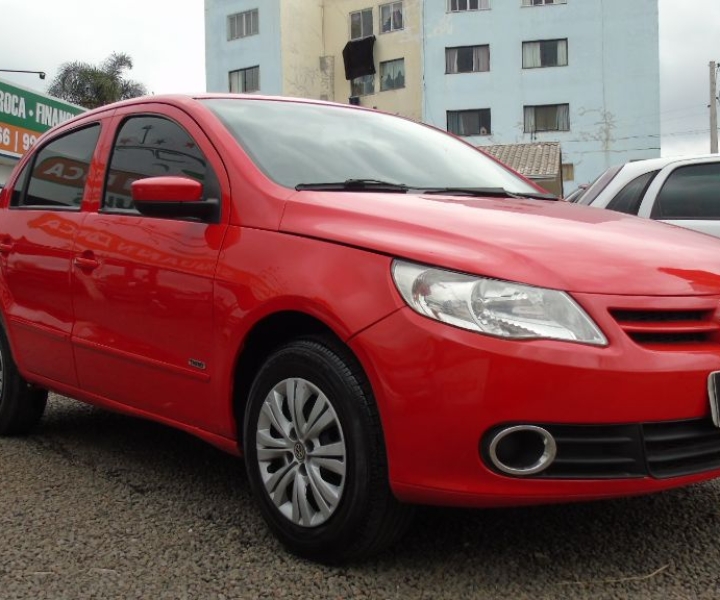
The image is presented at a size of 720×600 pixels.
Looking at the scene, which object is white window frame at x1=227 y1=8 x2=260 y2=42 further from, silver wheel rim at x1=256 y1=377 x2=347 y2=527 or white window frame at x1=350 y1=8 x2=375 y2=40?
silver wheel rim at x1=256 y1=377 x2=347 y2=527

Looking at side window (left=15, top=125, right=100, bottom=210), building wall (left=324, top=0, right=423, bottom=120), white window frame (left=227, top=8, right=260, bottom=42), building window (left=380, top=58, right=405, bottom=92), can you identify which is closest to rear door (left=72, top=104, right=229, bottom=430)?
side window (left=15, top=125, right=100, bottom=210)

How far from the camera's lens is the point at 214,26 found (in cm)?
3944

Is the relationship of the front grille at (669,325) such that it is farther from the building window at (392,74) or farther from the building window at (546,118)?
the building window at (392,74)

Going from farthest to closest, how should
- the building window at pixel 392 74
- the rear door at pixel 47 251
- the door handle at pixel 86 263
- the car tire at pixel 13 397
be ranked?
the building window at pixel 392 74
the car tire at pixel 13 397
the rear door at pixel 47 251
the door handle at pixel 86 263

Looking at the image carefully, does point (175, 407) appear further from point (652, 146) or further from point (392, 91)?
point (392, 91)

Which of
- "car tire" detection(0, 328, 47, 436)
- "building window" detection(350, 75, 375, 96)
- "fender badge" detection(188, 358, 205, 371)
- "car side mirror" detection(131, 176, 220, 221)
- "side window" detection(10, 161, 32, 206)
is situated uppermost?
"building window" detection(350, 75, 375, 96)

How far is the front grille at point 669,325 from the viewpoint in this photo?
2.22m

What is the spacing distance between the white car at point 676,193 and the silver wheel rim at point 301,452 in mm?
4196

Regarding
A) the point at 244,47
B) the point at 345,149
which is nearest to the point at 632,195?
the point at 345,149

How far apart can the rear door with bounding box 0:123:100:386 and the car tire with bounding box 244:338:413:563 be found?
4.57ft

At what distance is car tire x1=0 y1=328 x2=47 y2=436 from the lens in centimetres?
420

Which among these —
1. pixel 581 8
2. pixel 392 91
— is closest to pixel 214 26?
pixel 392 91

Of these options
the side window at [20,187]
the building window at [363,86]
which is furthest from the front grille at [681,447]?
the building window at [363,86]

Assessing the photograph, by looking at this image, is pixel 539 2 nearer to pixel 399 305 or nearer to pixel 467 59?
pixel 467 59
